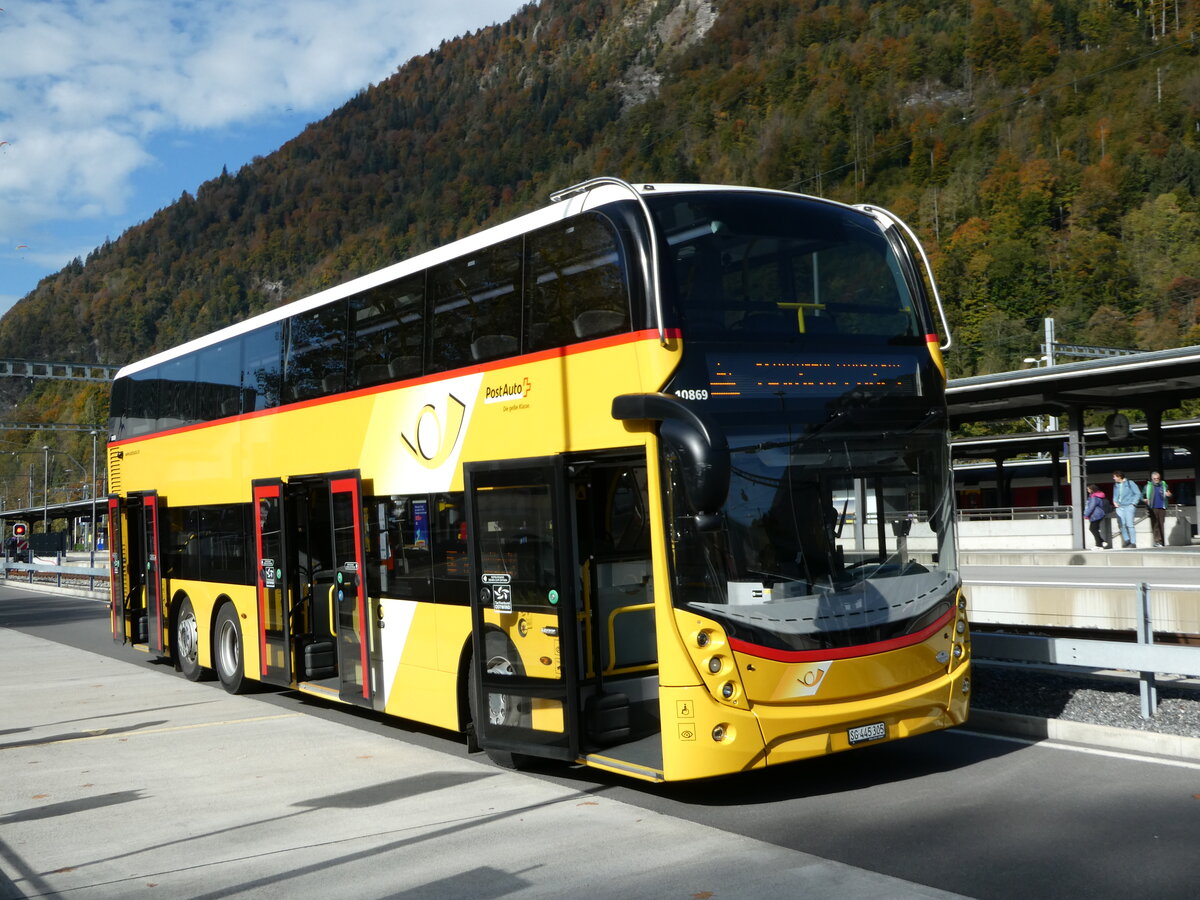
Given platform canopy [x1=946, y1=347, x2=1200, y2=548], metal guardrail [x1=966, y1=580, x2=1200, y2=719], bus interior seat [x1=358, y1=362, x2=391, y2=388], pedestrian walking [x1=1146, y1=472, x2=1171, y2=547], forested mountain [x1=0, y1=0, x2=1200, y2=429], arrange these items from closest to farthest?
metal guardrail [x1=966, y1=580, x2=1200, y2=719]
bus interior seat [x1=358, y1=362, x2=391, y2=388]
platform canopy [x1=946, y1=347, x2=1200, y2=548]
pedestrian walking [x1=1146, y1=472, x2=1171, y2=547]
forested mountain [x1=0, y1=0, x2=1200, y2=429]

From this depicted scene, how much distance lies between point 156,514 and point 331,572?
528 cm

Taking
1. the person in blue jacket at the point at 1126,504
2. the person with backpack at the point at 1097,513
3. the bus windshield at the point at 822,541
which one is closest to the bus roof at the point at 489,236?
the bus windshield at the point at 822,541

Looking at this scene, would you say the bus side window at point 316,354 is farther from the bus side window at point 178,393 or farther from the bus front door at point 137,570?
the bus front door at point 137,570

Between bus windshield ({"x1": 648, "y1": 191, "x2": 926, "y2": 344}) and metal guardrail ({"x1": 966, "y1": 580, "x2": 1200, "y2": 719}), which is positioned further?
metal guardrail ({"x1": 966, "y1": 580, "x2": 1200, "y2": 719})

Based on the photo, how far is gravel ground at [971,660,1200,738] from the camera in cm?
955

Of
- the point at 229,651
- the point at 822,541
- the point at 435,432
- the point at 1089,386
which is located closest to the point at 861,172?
the point at 1089,386

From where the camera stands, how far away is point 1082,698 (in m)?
10.6

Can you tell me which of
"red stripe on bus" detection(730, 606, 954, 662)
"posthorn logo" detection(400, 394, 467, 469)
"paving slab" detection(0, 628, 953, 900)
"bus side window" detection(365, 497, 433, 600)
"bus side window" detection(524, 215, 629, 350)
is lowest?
"paving slab" detection(0, 628, 953, 900)

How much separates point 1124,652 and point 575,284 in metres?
4.93

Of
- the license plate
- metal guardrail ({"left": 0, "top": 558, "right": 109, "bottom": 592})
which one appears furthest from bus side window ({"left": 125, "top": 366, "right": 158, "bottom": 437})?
metal guardrail ({"left": 0, "top": 558, "right": 109, "bottom": 592})

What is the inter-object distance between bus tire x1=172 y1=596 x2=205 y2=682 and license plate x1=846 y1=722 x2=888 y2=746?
34.0 feet

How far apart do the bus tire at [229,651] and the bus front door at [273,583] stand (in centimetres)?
86

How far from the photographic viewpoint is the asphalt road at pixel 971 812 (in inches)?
249

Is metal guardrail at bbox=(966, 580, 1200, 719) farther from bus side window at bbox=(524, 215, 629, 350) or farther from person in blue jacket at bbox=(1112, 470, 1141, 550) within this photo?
person in blue jacket at bbox=(1112, 470, 1141, 550)
